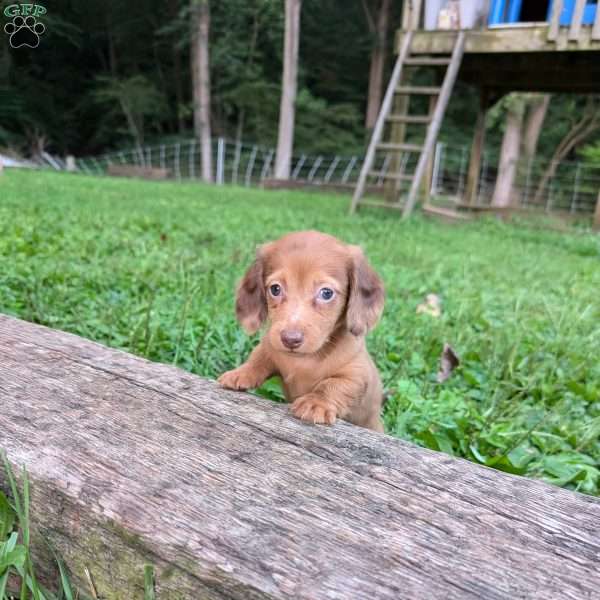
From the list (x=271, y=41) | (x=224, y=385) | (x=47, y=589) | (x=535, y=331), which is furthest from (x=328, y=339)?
(x=271, y=41)

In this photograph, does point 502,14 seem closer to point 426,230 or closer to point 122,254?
point 426,230

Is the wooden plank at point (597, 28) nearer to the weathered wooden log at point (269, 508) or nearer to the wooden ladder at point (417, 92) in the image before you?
the wooden ladder at point (417, 92)

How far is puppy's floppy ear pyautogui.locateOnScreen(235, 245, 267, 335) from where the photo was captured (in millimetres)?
1975

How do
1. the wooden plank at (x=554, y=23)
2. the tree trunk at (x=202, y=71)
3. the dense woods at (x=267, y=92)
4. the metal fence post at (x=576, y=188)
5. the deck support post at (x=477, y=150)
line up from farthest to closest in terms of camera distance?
the metal fence post at (x=576, y=188) → the dense woods at (x=267, y=92) → the tree trunk at (x=202, y=71) → the deck support post at (x=477, y=150) → the wooden plank at (x=554, y=23)

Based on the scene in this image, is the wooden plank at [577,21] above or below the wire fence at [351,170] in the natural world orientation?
above

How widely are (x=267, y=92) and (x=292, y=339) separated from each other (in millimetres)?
26146

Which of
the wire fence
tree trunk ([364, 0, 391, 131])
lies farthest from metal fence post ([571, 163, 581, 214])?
tree trunk ([364, 0, 391, 131])

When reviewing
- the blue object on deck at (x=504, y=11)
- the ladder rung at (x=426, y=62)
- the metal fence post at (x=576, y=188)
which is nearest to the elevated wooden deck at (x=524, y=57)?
the ladder rung at (x=426, y=62)

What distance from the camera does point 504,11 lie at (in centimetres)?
895

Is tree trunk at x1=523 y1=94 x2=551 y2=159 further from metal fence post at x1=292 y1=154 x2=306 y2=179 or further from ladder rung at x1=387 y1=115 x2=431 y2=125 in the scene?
ladder rung at x1=387 y1=115 x2=431 y2=125

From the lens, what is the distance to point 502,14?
895 centimetres

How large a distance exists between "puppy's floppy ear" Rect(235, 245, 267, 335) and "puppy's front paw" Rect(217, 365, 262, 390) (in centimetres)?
17

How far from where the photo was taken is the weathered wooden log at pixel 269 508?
0.96 m

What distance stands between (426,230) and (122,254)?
4.68m
